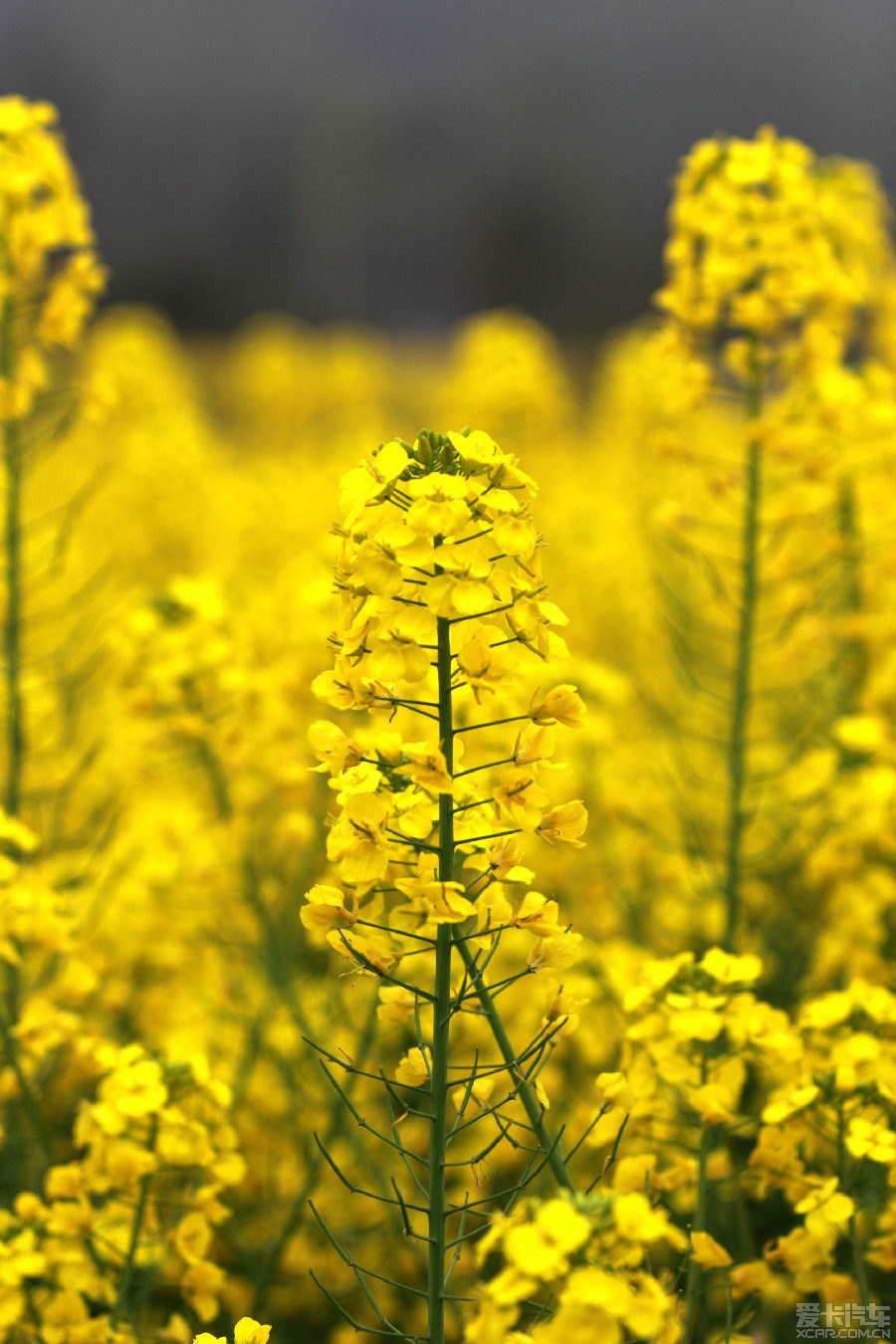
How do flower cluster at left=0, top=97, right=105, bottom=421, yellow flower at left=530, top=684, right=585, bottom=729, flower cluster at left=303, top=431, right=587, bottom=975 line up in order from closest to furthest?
flower cluster at left=303, top=431, right=587, bottom=975, yellow flower at left=530, top=684, right=585, bottom=729, flower cluster at left=0, top=97, right=105, bottom=421

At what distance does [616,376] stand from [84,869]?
28.5ft

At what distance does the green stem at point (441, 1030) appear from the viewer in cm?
155

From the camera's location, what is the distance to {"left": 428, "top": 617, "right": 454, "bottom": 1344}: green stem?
1547 millimetres

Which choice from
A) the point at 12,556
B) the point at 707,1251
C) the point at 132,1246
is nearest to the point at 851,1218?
the point at 707,1251

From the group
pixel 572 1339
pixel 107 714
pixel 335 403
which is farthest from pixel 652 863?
pixel 335 403

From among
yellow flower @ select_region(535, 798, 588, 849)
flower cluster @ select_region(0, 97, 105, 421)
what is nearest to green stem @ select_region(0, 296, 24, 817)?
flower cluster @ select_region(0, 97, 105, 421)

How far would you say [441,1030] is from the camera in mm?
1583

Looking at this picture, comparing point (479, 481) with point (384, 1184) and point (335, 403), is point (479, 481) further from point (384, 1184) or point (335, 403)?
point (335, 403)

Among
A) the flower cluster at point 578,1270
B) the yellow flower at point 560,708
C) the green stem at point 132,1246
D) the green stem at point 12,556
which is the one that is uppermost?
the green stem at point 12,556

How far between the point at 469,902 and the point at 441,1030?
19 cm

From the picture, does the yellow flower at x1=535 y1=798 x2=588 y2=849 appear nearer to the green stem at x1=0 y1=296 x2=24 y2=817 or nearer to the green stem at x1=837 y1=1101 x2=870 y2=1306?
the green stem at x1=837 y1=1101 x2=870 y2=1306

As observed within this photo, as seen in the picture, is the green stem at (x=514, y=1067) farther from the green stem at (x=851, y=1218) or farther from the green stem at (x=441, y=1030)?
the green stem at (x=851, y=1218)

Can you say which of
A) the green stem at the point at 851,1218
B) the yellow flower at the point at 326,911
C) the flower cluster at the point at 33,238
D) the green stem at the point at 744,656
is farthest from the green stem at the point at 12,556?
the green stem at the point at 851,1218

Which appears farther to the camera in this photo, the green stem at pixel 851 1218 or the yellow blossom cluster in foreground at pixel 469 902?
the green stem at pixel 851 1218
